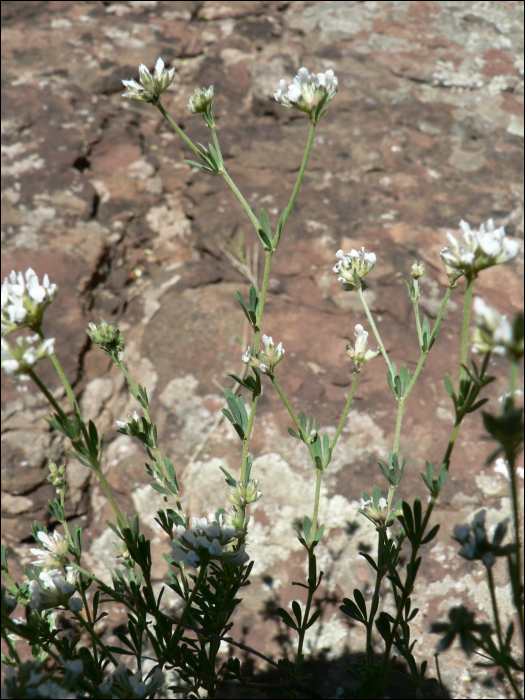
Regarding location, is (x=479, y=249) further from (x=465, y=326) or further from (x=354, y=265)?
(x=354, y=265)

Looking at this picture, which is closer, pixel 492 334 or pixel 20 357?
pixel 492 334

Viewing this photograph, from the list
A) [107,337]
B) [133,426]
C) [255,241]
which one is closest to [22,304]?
[107,337]

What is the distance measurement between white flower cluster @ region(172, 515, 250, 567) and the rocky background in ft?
3.44

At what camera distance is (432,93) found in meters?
3.32

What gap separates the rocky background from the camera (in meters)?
2.18

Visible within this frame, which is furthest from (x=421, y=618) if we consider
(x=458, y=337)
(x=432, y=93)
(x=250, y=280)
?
(x=432, y=93)

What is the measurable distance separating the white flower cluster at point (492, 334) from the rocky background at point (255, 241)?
1468 mm

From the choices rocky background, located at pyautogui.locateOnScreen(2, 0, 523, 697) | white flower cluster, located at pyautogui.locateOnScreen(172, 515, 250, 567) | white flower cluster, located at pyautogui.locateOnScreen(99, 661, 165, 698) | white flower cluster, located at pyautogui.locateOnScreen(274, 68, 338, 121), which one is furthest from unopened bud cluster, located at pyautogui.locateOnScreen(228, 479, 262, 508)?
rocky background, located at pyautogui.locateOnScreen(2, 0, 523, 697)

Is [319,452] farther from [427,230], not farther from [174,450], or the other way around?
[427,230]

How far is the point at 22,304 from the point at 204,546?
540 mm

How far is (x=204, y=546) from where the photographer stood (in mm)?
1051

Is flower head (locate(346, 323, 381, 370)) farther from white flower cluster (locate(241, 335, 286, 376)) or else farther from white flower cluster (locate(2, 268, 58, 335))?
white flower cluster (locate(2, 268, 58, 335))

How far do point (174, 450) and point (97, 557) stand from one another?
51cm

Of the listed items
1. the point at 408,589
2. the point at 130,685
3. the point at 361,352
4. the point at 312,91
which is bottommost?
the point at 130,685
